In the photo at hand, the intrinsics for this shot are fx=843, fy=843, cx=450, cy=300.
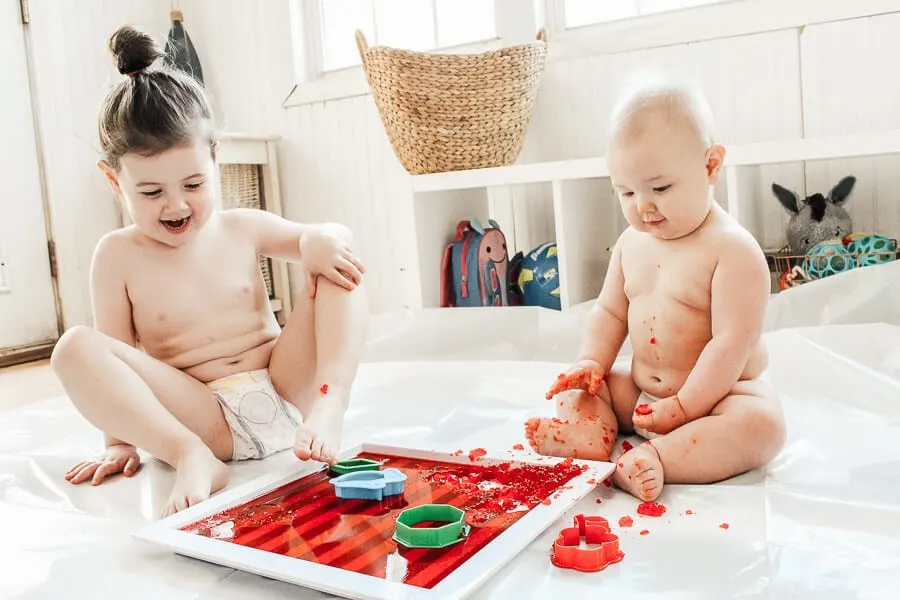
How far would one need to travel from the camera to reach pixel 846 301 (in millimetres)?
1493

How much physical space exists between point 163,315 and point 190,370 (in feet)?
0.27

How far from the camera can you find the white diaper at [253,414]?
3.67 ft

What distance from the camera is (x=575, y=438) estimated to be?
980mm

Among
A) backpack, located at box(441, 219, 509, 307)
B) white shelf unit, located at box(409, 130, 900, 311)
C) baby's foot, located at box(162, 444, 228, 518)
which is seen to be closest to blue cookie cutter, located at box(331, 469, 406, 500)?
baby's foot, located at box(162, 444, 228, 518)

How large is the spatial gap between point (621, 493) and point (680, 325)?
0.22 metres

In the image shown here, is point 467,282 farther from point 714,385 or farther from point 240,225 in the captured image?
point 714,385

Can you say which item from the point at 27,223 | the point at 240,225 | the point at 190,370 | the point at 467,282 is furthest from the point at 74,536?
the point at 27,223

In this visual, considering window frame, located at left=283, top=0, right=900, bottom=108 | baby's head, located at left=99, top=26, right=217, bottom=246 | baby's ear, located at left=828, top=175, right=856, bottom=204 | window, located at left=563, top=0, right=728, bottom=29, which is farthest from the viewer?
window, located at left=563, top=0, right=728, bottom=29

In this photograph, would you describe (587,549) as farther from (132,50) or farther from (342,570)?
(132,50)

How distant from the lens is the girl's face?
1.06m

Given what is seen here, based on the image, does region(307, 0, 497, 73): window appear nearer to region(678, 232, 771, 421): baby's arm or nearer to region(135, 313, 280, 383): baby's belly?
region(135, 313, 280, 383): baby's belly

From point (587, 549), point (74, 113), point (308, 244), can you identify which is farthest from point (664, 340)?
point (74, 113)

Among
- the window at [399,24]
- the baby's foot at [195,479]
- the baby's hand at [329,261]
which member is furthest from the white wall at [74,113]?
the baby's foot at [195,479]

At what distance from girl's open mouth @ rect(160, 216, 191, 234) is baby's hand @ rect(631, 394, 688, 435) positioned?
0.62 meters
